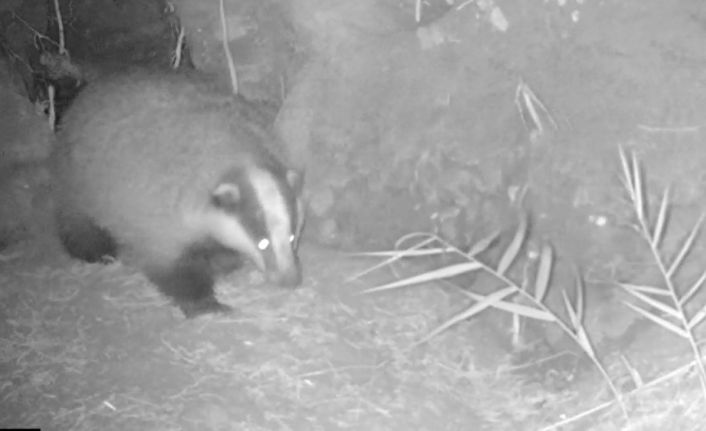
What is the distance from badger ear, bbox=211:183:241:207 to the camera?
2.76 m

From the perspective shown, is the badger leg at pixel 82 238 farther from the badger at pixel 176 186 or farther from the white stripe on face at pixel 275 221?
the white stripe on face at pixel 275 221

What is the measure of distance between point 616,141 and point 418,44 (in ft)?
2.29

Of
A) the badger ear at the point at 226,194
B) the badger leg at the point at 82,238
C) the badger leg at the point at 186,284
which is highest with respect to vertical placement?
the badger ear at the point at 226,194

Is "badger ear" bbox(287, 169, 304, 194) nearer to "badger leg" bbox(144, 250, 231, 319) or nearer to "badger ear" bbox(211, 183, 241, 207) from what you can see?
"badger ear" bbox(211, 183, 241, 207)

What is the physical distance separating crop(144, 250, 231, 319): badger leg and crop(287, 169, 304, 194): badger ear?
39cm

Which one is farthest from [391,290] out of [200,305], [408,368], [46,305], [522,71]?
[46,305]

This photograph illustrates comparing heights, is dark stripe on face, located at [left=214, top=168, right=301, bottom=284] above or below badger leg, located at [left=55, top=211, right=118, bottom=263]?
above

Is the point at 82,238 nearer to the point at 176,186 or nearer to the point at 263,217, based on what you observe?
the point at 176,186

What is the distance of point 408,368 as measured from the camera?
280 centimetres

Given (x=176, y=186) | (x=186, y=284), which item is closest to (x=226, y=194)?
(x=176, y=186)

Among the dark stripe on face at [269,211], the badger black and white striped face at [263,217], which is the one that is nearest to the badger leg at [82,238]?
the badger black and white striped face at [263,217]

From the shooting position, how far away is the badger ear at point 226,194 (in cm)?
276

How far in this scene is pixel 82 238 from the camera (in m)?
3.25

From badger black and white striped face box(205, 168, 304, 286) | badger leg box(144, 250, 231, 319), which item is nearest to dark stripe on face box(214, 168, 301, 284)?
badger black and white striped face box(205, 168, 304, 286)
